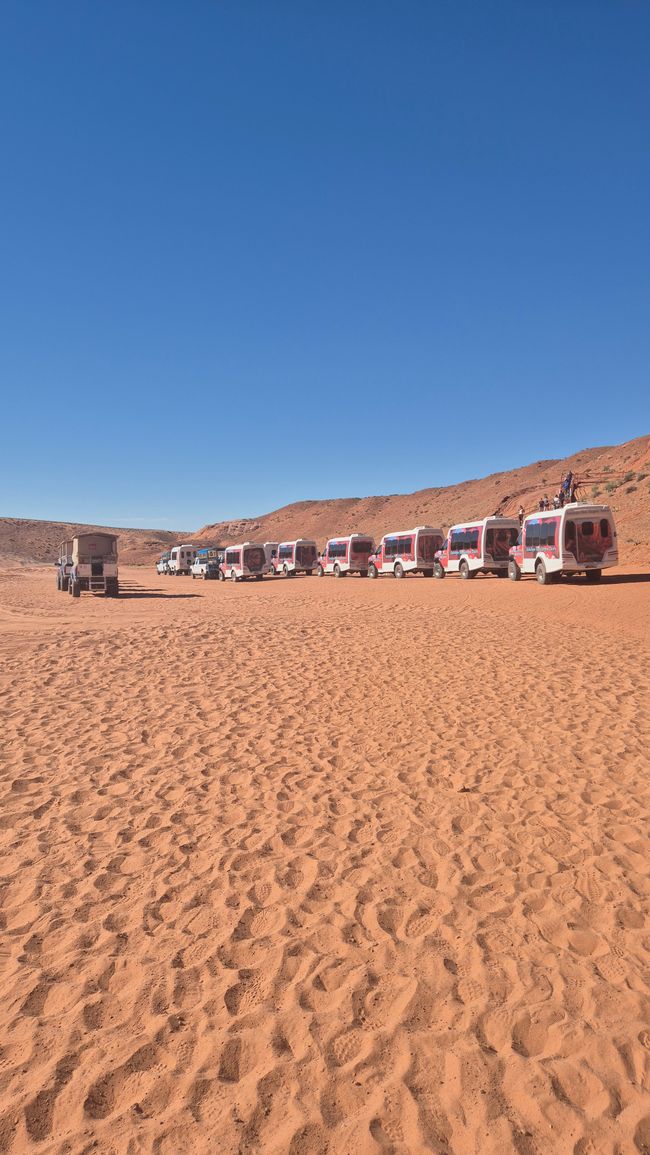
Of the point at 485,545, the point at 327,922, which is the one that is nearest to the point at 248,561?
the point at 485,545

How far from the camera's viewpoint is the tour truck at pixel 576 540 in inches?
807

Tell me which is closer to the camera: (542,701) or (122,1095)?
(122,1095)

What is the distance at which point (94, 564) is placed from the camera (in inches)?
1059

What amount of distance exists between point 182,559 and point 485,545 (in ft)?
106

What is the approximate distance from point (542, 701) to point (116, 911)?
619 cm

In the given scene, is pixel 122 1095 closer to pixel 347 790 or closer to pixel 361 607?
pixel 347 790

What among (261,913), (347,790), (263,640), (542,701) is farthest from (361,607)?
(261,913)

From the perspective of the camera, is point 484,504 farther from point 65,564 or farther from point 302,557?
point 65,564

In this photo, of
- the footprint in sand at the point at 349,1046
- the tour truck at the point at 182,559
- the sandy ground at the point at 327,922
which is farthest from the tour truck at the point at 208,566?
the footprint in sand at the point at 349,1046

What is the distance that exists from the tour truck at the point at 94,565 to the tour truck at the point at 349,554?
44.3ft

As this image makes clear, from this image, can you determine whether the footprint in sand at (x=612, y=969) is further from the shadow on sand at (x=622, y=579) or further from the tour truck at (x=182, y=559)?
the tour truck at (x=182, y=559)

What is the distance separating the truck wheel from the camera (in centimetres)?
2230

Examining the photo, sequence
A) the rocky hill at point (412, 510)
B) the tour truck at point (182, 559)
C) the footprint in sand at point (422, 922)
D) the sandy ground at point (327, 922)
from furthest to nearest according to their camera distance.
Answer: the tour truck at point (182, 559), the rocky hill at point (412, 510), the footprint in sand at point (422, 922), the sandy ground at point (327, 922)

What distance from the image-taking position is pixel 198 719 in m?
7.93
